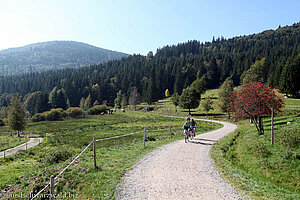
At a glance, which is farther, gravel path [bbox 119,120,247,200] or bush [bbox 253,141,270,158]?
bush [bbox 253,141,270,158]

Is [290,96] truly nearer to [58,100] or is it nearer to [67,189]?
[67,189]

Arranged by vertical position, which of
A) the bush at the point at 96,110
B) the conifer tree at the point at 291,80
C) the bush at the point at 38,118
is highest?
the conifer tree at the point at 291,80

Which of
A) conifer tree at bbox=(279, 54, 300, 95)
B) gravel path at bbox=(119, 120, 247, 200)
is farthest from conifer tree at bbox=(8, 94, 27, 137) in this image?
conifer tree at bbox=(279, 54, 300, 95)

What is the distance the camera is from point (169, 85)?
129 m

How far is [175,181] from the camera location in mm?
8289

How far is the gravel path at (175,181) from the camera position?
698cm

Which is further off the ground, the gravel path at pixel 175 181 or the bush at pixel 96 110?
the gravel path at pixel 175 181

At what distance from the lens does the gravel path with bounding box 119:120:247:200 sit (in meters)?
6.98

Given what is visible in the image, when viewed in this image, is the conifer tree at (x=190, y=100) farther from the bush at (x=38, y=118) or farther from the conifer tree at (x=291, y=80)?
the bush at (x=38, y=118)

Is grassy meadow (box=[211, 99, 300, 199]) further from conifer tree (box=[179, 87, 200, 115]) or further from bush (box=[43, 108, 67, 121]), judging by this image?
bush (box=[43, 108, 67, 121])

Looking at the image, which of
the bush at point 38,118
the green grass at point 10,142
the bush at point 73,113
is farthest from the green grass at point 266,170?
the bush at point 38,118

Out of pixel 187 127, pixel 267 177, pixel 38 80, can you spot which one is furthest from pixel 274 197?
pixel 38 80

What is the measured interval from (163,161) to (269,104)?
A: 53.8 feet

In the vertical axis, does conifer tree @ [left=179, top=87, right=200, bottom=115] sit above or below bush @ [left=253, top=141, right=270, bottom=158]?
above
